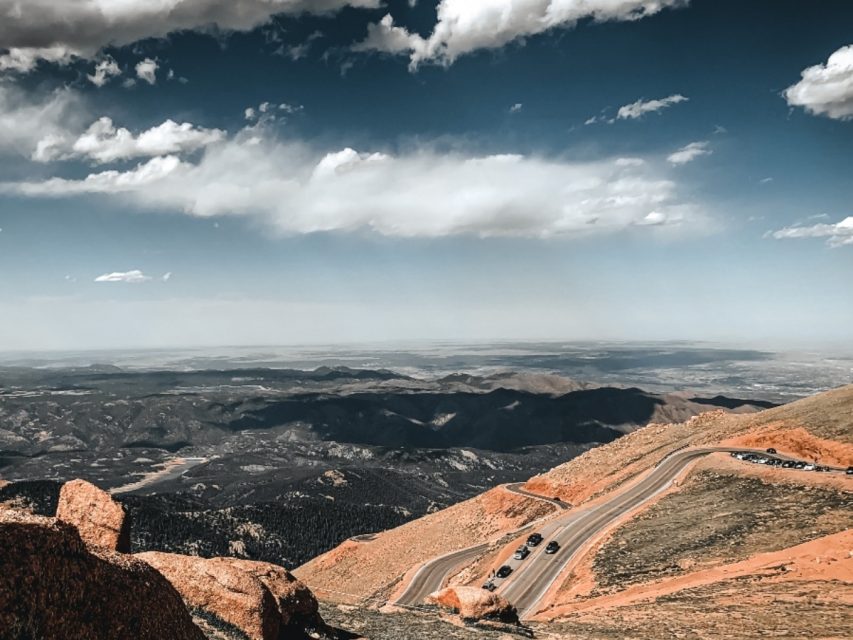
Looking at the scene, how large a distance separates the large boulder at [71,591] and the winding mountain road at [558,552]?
150 feet

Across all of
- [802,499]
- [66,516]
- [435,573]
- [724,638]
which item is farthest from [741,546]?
[66,516]

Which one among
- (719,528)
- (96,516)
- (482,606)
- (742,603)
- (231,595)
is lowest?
(719,528)

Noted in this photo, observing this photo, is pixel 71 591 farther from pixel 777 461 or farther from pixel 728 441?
pixel 728 441

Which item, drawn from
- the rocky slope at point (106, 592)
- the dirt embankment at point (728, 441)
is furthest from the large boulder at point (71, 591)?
the dirt embankment at point (728, 441)

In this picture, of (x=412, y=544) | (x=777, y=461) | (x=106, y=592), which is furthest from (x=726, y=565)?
(x=412, y=544)

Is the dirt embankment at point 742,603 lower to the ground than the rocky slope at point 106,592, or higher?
lower

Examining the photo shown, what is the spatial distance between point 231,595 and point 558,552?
5364 centimetres

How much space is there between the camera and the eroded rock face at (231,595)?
2109 centimetres

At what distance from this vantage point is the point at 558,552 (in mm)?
65812

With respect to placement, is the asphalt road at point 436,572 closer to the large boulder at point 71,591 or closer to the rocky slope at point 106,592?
the rocky slope at point 106,592

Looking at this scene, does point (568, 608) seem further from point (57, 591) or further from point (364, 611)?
point (57, 591)

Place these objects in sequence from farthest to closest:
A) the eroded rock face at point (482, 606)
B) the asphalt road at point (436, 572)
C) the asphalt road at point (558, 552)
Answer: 1. the asphalt road at point (436, 572)
2. the asphalt road at point (558, 552)
3. the eroded rock face at point (482, 606)

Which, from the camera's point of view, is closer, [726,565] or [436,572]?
[726,565]

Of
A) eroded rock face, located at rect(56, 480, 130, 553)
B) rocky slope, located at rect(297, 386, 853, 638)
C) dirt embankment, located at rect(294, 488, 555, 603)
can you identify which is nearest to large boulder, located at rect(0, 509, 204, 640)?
eroded rock face, located at rect(56, 480, 130, 553)
